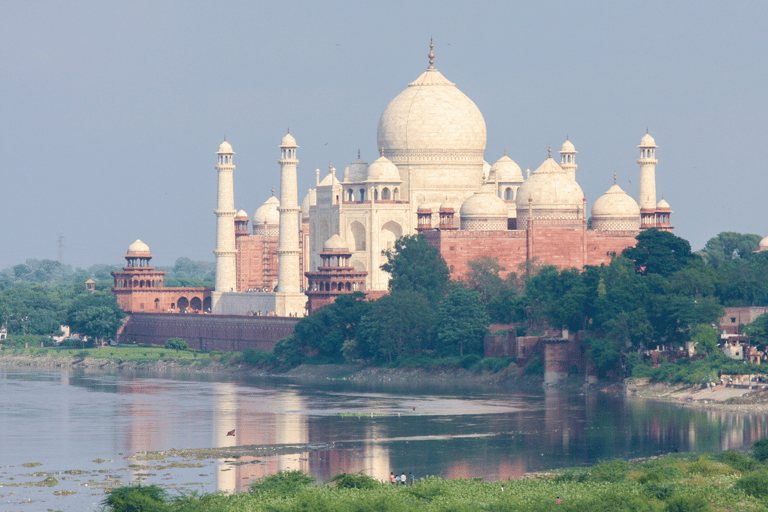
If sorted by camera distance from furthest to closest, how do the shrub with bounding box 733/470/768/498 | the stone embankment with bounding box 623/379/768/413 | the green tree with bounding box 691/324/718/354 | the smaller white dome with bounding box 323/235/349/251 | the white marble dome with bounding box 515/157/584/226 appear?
1. the white marble dome with bounding box 515/157/584/226
2. the smaller white dome with bounding box 323/235/349/251
3. the green tree with bounding box 691/324/718/354
4. the stone embankment with bounding box 623/379/768/413
5. the shrub with bounding box 733/470/768/498

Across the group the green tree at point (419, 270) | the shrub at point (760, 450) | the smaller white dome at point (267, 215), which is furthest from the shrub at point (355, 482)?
the smaller white dome at point (267, 215)

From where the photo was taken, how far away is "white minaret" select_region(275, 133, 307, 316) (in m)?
72.6

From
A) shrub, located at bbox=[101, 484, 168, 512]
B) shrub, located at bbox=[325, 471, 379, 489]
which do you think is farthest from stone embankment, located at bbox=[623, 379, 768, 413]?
shrub, located at bbox=[101, 484, 168, 512]

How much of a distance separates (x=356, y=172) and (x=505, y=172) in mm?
7459

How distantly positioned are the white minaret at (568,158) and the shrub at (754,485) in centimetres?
4318

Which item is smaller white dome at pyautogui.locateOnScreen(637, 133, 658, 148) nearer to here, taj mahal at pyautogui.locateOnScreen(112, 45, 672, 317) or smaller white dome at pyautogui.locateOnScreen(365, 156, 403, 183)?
taj mahal at pyautogui.locateOnScreen(112, 45, 672, 317)

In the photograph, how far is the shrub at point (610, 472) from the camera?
119 ft

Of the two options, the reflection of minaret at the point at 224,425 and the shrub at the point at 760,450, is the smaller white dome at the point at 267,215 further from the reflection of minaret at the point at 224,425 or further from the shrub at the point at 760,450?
the shrub at the point at 760,450

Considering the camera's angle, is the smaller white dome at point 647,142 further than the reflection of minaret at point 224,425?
Yes

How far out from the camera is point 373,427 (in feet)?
156

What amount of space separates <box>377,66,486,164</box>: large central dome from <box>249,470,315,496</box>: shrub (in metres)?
37.7

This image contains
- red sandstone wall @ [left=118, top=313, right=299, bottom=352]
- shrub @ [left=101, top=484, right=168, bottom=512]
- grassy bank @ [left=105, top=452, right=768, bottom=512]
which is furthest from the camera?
red sandstone wall @ [left=118, top=313, right=299, bottom=352]

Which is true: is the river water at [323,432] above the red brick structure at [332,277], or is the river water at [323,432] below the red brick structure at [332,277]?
below

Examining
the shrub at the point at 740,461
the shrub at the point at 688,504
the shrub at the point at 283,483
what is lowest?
the shrub at the point at 688,504
